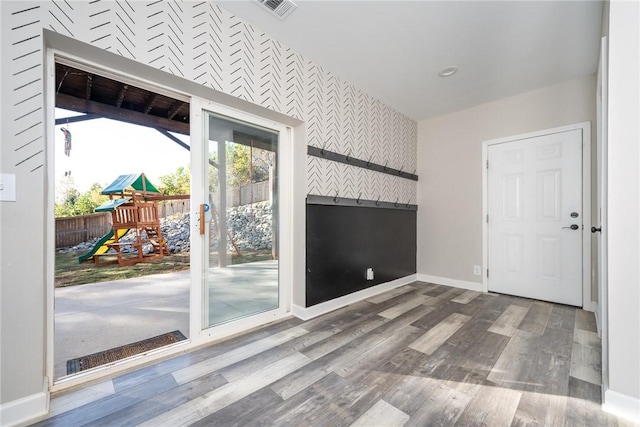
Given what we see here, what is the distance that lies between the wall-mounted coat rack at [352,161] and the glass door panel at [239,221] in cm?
41

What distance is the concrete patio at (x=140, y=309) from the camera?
6.64 ft

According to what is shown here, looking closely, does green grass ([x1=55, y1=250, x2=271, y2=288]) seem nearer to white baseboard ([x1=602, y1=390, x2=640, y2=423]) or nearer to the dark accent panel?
the dark accent panel

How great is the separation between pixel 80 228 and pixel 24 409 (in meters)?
4.82

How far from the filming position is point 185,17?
170cm

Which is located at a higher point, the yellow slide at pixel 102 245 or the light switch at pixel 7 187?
the light switch at pixel 7 187

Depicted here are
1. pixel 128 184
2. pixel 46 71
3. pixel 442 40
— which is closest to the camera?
pixel 46 71

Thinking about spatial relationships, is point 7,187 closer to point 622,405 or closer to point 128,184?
point 622,405

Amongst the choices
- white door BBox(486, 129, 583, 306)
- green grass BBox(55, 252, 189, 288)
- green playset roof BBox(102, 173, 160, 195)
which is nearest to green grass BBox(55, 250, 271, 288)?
green grass BBox(55, 252, 189, 288)

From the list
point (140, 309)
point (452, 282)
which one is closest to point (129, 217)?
point (140, 309)

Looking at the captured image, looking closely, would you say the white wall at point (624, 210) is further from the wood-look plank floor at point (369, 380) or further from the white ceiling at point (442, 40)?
the white ceiling at point (442, 40)

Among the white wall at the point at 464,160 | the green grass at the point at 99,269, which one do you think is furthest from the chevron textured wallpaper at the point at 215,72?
the green grass at the point at 99,269

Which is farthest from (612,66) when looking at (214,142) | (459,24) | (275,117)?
(214,142)

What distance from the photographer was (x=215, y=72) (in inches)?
72.7

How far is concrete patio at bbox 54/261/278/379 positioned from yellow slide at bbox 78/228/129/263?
1442mm
